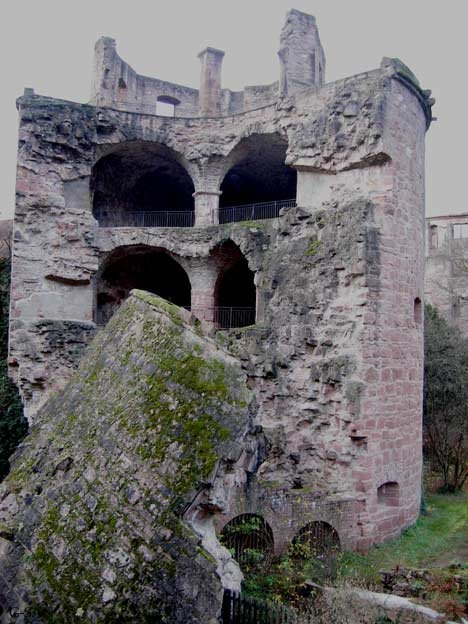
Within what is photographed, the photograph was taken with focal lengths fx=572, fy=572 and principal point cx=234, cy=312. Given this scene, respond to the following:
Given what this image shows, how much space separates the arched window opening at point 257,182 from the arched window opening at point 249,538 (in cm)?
865

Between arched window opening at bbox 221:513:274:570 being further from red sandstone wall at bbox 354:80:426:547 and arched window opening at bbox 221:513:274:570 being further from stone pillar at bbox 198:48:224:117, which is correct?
stone pillar at bbox 198:48:224:117

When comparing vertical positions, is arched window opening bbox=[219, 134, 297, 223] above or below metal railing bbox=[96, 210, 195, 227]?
above

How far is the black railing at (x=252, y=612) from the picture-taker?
5289 millimetres

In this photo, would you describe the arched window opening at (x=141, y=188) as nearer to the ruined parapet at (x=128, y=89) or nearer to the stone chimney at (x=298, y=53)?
the ruined parapet at (x=128, y=89)

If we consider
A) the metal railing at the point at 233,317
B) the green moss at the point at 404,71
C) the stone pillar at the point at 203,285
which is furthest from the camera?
the metal railing at the point at 233,317

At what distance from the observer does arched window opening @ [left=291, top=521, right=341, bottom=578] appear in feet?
28.3

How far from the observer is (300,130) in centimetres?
1205

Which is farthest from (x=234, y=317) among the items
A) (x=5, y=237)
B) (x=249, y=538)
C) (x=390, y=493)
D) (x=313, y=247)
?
(x=5, y=237)

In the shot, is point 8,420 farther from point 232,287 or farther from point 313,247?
point 313,247

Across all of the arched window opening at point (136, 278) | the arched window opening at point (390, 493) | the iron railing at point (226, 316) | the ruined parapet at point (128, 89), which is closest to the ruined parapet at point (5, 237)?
the arched window opening at point (136, 278)

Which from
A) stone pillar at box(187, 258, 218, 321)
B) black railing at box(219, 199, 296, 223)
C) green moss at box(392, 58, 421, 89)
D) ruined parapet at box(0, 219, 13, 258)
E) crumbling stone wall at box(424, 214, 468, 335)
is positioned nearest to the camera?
green moss at box(392, 58, 421, 89)

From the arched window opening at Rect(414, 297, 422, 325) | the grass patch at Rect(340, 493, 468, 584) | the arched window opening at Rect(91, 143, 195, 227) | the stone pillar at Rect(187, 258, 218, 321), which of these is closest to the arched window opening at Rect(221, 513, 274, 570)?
the grass patch at Rect(340, 493, 468, 584)

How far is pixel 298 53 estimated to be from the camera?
52.7 ft

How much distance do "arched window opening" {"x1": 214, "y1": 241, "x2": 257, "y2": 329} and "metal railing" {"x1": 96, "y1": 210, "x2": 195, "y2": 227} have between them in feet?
7.36
